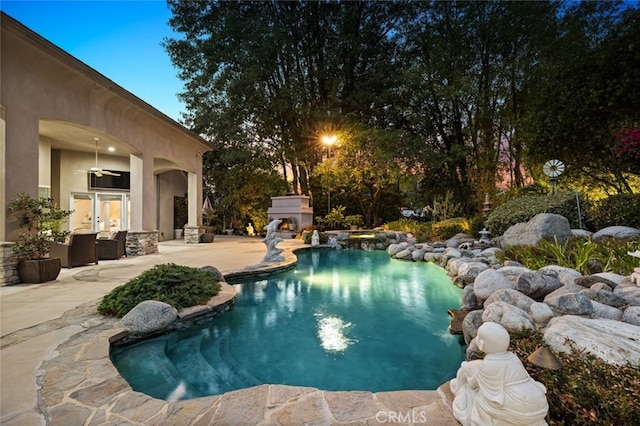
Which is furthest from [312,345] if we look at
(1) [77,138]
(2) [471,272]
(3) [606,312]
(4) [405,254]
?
(1) [77,138]

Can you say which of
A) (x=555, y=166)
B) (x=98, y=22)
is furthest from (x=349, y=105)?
(x=98, y=22)

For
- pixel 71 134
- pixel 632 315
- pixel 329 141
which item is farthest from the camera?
pixel 329 141

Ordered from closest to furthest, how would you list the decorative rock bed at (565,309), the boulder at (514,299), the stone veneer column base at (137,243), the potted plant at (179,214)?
the decorative rock bed at (565,309) < the boulder at (514,299) < the stone veneer column base at (137,243) < the potted plant at (179,214)

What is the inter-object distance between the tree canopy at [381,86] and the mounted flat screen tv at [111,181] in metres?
5.52

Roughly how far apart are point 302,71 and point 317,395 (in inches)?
706

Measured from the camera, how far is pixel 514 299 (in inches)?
140

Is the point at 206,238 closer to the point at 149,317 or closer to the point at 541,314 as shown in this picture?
the point at 149,317

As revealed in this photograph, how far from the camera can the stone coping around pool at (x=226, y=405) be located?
1970 mm

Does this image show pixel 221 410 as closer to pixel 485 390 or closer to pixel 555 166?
pixel 485 390

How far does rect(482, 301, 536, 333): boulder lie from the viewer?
3.02m

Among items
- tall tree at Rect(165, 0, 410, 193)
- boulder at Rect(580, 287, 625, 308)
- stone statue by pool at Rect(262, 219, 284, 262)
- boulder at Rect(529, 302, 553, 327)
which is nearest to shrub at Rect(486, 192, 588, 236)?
boulder at Rect(580, 287, 625, 308)

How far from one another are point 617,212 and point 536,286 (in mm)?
5792

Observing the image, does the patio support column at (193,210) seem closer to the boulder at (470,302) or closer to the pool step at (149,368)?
the pool step at (149,368)

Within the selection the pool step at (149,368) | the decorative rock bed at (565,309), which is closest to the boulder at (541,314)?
the decorative rock bed at (565,309)
